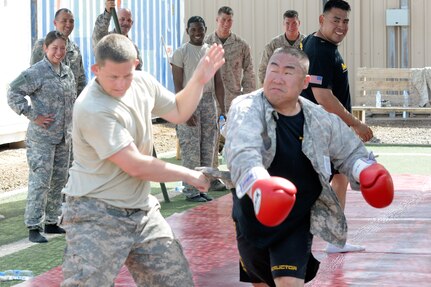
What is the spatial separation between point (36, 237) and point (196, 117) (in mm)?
2905

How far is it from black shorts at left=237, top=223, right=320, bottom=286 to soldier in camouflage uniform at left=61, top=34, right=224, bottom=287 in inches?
16.6

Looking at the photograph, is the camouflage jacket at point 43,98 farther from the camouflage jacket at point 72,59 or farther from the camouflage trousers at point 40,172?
the camouflage jacket at point 72,59

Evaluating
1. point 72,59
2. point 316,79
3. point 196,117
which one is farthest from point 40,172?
point 196,117

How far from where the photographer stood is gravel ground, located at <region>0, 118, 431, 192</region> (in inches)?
482

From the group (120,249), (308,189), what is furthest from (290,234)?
(120,249)

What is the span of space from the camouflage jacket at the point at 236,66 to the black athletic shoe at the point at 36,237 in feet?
14.3

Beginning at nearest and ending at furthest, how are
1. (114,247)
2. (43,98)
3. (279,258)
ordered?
(114,247) < (279,258) < (43,98)

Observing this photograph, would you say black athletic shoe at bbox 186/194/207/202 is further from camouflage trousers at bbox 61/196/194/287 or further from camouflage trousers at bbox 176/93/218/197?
camouflage trousers at bbox 61/196/194/287

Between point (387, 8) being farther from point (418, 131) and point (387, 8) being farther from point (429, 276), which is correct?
point (429, 276)

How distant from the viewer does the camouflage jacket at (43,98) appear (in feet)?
26.2

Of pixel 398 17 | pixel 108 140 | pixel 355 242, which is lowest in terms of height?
pixel 355 242

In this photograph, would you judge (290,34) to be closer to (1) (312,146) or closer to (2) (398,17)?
(1) (312,146)

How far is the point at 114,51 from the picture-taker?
174 inches

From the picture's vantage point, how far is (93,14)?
54.5ft
